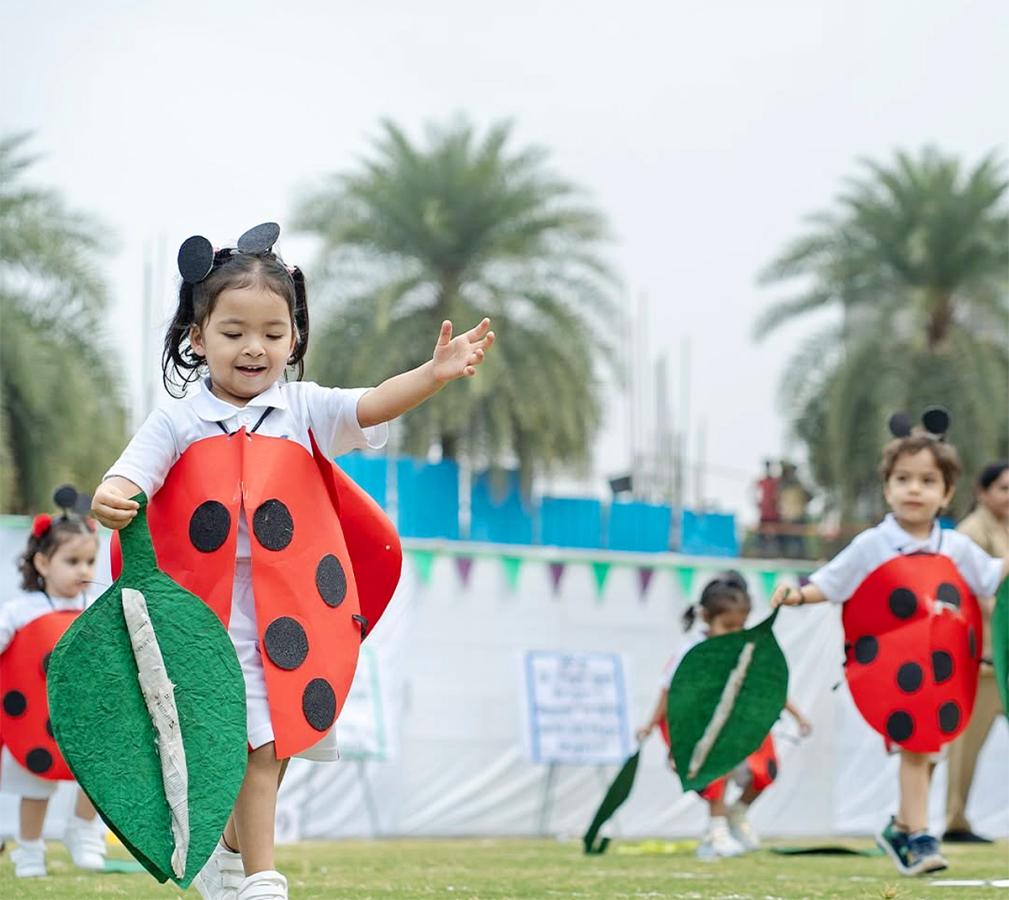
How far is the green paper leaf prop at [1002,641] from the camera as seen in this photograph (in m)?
6.07

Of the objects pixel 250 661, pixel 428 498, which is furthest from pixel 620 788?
pixel 428 498

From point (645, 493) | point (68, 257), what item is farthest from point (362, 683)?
point (645, 493)

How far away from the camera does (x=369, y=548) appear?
4.40m

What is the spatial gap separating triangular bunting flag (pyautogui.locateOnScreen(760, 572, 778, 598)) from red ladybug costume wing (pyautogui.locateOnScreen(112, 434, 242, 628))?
1150cm

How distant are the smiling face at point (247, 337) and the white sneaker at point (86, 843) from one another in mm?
3952

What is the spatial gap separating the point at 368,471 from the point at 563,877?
11708 millimetres

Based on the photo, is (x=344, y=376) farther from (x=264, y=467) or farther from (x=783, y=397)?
(x=264, y=467)

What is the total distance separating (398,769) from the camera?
1334cm

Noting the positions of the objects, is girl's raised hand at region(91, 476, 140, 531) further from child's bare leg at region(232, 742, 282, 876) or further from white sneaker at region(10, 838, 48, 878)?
white sneaker at region(10, 838, 48, 878)

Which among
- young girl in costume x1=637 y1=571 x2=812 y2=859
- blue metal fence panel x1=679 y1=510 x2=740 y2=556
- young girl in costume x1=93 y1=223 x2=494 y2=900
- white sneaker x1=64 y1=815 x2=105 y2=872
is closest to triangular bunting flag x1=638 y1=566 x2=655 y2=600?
young girl in costume x1=637 y1=571 x2=812 y2=859

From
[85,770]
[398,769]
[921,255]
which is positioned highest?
[921,255]

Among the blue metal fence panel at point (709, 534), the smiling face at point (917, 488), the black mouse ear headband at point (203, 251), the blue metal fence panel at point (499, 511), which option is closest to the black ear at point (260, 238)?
the black mouse ear headband at point (203, 251)

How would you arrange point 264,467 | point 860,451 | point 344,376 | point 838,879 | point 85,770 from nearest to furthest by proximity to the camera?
point 85,770 → point 264,467 → point 838,879 → point 344,376 → point 860,451

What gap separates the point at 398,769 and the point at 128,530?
9721 millimetres
